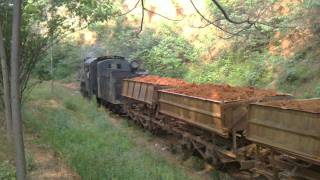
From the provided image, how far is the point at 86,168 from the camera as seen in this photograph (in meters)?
8.49

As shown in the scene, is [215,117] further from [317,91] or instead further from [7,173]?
[317,91]

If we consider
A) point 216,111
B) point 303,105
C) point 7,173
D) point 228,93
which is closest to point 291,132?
point 303,105

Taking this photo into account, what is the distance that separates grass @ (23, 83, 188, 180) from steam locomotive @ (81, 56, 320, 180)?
112 centimetres

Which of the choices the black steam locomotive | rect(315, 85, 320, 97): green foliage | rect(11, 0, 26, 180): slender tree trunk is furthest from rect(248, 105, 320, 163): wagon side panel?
the black steam locomotive

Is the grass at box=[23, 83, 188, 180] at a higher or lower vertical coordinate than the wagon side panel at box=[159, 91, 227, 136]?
lower

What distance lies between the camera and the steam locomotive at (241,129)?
7.75 m

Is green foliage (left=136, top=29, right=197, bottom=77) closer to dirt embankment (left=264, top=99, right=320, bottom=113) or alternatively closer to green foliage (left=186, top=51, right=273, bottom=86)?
green foliage (left=186, top=51, right=273, bottom=86)

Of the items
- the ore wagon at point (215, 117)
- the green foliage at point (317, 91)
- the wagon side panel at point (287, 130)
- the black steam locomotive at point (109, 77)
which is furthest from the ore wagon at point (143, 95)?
the wagon side panel at point (287, 130)

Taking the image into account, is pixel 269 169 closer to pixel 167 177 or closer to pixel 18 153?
pixel 167 177

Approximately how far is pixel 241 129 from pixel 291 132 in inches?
103

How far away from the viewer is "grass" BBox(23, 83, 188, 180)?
8.60 meters

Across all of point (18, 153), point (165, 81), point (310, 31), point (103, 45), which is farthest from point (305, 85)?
point (103, 45)

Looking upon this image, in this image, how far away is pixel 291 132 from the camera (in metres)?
7.88

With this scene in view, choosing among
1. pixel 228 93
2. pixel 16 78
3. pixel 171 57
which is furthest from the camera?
pixel 171 57
